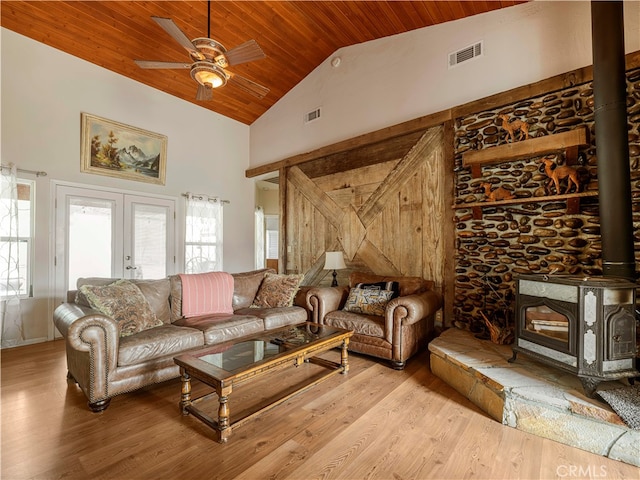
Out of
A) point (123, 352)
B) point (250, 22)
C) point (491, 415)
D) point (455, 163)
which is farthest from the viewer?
point (250, 22)

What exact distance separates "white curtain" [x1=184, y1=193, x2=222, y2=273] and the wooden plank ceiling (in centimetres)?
203

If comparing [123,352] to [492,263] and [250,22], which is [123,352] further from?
[250,22]

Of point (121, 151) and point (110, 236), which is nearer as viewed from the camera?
point (110, 236)

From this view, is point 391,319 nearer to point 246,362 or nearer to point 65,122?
point 246,362

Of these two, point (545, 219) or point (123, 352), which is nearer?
point (123, 352)

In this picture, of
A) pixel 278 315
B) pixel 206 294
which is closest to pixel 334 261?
pixel 278 315

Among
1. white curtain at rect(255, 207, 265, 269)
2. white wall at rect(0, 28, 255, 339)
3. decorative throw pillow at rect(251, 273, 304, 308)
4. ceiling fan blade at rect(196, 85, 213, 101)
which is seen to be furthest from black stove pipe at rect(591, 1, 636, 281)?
white curtain at rect(255, 207, 265, 269)

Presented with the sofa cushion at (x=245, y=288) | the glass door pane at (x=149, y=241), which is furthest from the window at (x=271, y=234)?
the sofa cushion at (x=245, y=288)

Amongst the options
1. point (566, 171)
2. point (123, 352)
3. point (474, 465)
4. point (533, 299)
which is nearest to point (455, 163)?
point (566, 171)

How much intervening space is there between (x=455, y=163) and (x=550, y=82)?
3.70 feet

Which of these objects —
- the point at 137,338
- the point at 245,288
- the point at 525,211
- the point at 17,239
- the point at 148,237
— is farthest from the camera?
the point at 148,237

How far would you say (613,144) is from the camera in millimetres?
2309

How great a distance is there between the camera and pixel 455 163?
3.71 meters

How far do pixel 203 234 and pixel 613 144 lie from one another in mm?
5512
